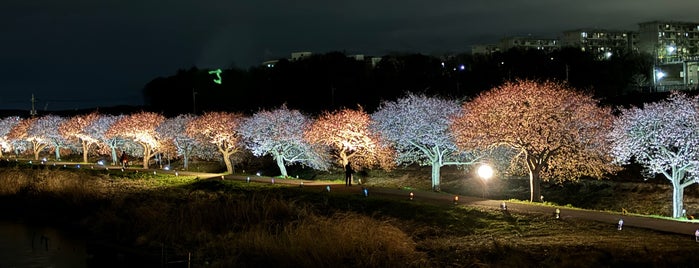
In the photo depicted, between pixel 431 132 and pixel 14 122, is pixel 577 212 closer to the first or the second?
pixel 431 132

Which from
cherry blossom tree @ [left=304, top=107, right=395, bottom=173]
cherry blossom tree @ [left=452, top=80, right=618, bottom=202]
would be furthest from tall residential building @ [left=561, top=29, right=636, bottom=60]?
cherry blossom tree @ [left=452, top=80, right=618, bottom=202]

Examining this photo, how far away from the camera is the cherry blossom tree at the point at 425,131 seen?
127ft

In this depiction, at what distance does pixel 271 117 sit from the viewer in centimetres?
4850

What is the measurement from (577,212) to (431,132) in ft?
44.4

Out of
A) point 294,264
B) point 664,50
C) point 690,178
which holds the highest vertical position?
point 664,50

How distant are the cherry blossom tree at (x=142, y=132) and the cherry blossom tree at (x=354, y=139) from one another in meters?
21.1

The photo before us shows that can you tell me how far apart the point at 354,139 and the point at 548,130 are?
1508 centimetres

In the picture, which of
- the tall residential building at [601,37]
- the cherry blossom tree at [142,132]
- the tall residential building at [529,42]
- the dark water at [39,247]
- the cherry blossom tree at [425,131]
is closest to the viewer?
the dark water at [39,247]

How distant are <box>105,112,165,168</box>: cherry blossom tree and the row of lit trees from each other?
202 millimetres

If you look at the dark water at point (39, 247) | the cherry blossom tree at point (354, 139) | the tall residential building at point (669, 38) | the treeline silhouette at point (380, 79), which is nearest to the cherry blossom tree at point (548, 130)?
the cherry blossom tree at point (354, 139)

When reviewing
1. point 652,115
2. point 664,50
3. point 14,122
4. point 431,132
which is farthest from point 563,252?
point 664,50

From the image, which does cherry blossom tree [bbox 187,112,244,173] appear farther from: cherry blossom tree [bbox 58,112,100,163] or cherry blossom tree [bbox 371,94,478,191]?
cherry blossom tree [bbox 58,112,100,163]

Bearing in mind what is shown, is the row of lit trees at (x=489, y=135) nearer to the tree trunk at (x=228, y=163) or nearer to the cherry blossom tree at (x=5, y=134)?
the tree trunk at (x=228, y=163)

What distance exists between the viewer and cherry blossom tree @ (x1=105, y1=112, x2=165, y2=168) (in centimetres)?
5997
